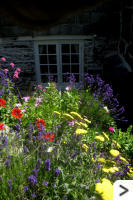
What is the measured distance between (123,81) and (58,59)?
2749 mm

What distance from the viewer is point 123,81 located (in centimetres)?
535

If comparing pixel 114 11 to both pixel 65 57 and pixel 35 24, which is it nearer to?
pixel 65 57

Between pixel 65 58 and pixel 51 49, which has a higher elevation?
pixel 51 49

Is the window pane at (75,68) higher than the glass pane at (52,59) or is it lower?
lower

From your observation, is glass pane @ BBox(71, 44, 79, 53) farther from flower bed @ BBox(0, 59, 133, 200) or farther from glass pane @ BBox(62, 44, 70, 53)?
flower bed @ BBox(0, 59, 133, 200)

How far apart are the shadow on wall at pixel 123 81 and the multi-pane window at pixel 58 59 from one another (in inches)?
56.3

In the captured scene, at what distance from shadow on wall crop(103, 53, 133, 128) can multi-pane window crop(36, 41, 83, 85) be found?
1429mm

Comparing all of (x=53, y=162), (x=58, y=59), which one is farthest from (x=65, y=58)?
(x=53, y=162)

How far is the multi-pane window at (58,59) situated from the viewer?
7.12 metres

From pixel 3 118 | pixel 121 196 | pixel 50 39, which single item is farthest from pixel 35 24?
pixel 50 39

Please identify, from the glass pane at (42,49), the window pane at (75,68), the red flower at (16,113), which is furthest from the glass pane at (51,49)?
the red flower at (16,113)

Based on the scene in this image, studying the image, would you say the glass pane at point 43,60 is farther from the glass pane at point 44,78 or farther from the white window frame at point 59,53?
the glass pane at point 44,78

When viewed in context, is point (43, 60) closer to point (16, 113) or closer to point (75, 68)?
point (75, 68)

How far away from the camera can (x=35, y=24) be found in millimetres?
517
